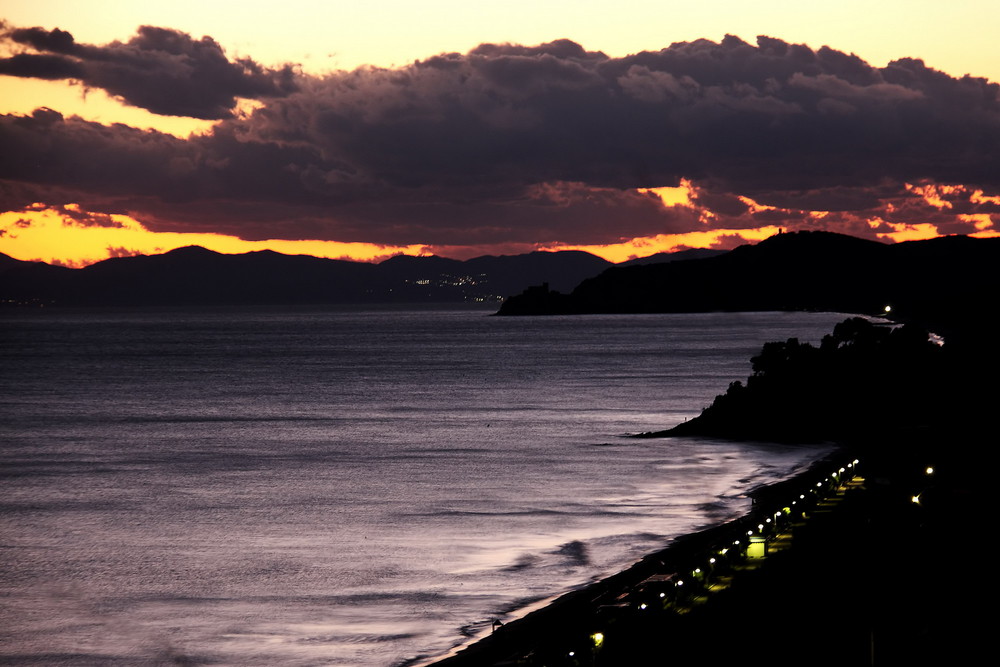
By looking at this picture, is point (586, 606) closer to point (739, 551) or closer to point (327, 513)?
point (739, 551)

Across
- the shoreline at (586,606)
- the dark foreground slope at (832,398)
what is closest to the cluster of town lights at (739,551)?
the shoreline at (586,606)

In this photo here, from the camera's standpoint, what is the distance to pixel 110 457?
252 ft

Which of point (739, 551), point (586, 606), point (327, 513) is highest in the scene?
point (739, 551)

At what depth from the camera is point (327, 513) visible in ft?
180

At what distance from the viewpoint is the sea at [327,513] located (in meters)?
34.5

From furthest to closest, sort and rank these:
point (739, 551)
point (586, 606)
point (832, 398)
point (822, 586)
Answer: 1. point (832, 398)
2. point (739, 551)
3. point (586, 606)
4. point (822, 586)

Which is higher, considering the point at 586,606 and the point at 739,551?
the point at 739,551

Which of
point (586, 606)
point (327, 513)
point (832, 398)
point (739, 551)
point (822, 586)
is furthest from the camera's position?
point (832, 398)

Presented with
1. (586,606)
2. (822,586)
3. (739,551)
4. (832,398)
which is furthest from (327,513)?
(832,398)

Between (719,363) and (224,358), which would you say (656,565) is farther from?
(224,358)

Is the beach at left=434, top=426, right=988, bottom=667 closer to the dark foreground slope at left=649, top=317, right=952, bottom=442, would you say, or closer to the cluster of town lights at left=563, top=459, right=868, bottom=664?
the cluster of town lights at left=563, top=459, right=868, bottom=664

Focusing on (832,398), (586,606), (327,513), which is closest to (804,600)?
(586,606)

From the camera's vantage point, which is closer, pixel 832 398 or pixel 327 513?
pixel 327 513

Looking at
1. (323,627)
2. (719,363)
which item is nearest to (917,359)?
(323,627)
